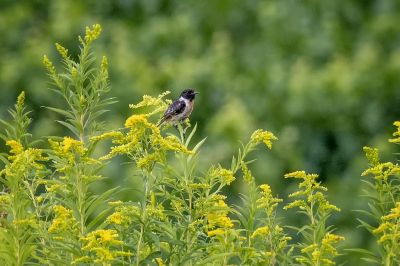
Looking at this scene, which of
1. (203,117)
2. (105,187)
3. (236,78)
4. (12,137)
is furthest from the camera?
(236,78)

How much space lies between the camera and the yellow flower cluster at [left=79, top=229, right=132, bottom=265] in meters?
6.03

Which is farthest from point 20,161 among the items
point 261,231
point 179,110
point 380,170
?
point 179,110

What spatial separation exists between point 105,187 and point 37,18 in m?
13.5

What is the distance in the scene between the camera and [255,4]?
30906 mm

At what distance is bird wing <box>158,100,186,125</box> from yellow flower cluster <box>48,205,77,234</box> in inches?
66.6

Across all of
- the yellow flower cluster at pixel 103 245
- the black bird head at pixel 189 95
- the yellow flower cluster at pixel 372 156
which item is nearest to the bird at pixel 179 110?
the black bird head at pixel 189 95

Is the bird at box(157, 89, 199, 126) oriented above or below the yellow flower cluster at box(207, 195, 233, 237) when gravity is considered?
above

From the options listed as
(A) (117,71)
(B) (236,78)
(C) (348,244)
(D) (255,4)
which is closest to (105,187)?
(C) (348,244)

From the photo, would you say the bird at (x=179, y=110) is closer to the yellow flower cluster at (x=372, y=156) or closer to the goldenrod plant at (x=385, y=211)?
the yellow flower cluster at (x=372, y=156)

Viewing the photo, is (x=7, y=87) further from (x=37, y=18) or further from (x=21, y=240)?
(x=21, y=240)

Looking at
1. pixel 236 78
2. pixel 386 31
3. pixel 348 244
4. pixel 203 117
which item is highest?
pixel 386 31

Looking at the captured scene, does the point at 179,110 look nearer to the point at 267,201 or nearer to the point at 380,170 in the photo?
the point at 267,201

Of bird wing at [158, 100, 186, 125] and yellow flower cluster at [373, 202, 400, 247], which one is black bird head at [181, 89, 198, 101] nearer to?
bird wing at [158, 100, 186, 125]

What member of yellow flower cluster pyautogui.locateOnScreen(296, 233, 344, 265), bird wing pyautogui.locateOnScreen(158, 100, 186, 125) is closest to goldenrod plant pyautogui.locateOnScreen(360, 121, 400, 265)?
yellow flower cluster pyautogui.locateOnScreen(296, 233, 344, 265)
